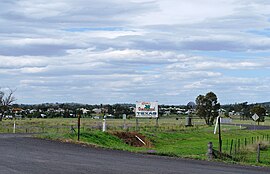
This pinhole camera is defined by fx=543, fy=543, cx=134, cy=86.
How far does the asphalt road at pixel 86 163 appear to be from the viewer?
52.2ft

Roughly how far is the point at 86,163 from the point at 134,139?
21031 millimetres

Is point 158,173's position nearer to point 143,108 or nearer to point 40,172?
point 40,172

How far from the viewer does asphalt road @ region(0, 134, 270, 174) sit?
1591 centimetres

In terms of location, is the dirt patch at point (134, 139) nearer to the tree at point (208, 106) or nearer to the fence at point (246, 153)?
the fence at point (246, 153)

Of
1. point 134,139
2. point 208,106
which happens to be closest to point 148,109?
point 134,139

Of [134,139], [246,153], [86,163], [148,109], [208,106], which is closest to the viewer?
[86,163]

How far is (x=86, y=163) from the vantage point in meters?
17.8

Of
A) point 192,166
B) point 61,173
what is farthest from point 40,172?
point 192,166

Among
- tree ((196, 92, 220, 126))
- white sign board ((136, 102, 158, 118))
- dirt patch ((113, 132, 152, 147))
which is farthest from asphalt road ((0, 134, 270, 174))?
tree ((196, 92, 220, 126))

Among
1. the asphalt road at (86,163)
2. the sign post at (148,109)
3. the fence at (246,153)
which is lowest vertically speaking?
the fence at (246,153)

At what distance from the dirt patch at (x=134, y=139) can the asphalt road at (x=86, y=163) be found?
13.0 metres

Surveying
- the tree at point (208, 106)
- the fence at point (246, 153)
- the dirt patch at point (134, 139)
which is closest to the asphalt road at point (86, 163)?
the fence at point (246, 153)

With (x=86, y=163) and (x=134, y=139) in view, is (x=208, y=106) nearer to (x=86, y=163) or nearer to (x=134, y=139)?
(x=134, y=139)

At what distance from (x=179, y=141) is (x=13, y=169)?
110 ft
